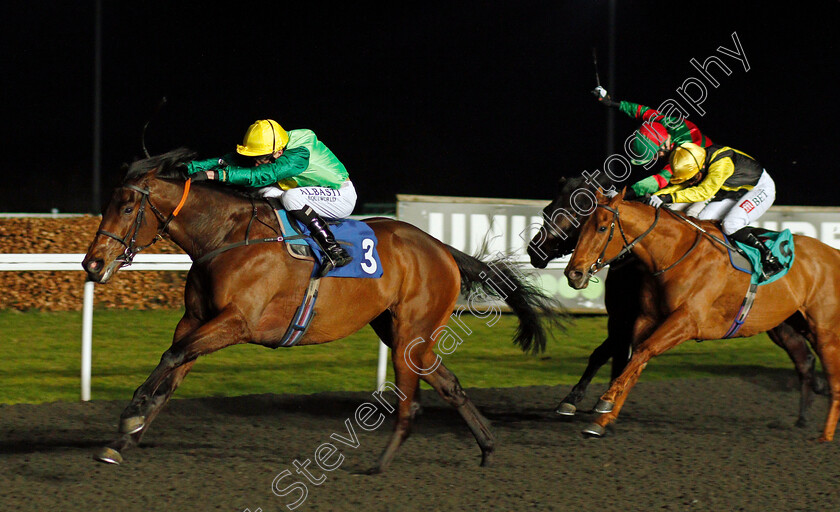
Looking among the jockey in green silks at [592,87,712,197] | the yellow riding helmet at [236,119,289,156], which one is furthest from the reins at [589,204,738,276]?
the yellow riding helmet at [236,119,289,156]

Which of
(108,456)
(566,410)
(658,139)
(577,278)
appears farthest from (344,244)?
(658,139)

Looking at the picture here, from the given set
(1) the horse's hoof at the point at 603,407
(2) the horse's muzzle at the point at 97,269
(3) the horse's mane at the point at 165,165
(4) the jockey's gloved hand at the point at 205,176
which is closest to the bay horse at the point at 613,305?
(1) the horse's hoof at the point at 603,407

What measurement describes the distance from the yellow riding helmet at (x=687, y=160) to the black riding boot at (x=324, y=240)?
208 centimetres

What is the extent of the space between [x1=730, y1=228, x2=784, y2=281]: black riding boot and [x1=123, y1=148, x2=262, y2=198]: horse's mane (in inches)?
108

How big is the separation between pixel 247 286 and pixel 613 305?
92.9 inches

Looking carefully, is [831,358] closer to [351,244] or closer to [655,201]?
[655,201]

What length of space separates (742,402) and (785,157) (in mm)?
13515

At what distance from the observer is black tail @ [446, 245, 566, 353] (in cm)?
479

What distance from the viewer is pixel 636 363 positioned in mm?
4371

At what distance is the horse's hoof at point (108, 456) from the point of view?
3506 millimetres

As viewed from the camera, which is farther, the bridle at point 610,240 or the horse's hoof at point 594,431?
the bridle at point 610,240

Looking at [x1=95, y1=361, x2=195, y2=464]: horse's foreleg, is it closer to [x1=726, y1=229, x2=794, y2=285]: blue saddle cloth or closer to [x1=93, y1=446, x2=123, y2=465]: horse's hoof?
[x1=93, y1=446, x2=123, y2=465]: horse's hoof

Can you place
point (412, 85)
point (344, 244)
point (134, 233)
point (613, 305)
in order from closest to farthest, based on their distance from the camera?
1. point (134, 233)
2. point (344, 244)
3. point (613, 305)
4. point (412, 85)

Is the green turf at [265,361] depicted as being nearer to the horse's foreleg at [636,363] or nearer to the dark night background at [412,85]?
the horse's foreleg at [636,363]
